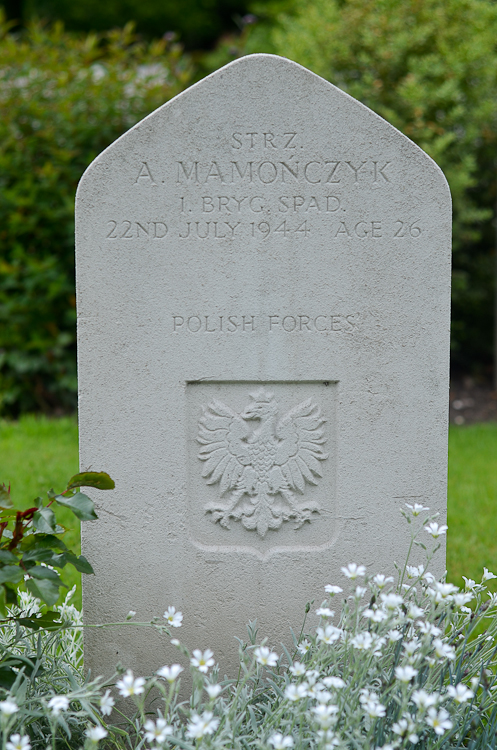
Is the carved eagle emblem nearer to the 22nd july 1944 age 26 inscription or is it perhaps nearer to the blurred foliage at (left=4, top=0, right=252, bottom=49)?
the 22nd july 1944 age 26 inscription

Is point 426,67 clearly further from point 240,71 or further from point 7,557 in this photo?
point 7,557

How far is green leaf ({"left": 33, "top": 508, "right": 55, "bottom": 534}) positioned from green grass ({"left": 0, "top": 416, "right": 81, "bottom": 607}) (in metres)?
1.48

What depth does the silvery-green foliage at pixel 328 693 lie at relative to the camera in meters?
1.60

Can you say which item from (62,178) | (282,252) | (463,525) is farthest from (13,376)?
(282,252)

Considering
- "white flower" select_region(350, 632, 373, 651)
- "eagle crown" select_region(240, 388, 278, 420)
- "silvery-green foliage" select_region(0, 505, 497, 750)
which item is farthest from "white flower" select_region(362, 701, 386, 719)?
"eagle crown" select_region(240, 388, 278, 420)

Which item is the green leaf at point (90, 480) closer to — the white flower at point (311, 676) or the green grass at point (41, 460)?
the white flower at point (311, 676)

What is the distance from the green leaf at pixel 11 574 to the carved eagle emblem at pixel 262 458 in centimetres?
74

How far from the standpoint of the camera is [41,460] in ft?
15.2

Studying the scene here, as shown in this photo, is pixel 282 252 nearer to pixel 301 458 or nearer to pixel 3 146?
pixel 301 458

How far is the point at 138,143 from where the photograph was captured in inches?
90.7

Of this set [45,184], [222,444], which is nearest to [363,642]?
[222,444]

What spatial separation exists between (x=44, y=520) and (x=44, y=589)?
0.19m

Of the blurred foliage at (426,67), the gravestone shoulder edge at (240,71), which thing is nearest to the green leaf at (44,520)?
the gravestone shoulder edge at (240,71)

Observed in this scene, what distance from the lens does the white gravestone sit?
91.3 inches
